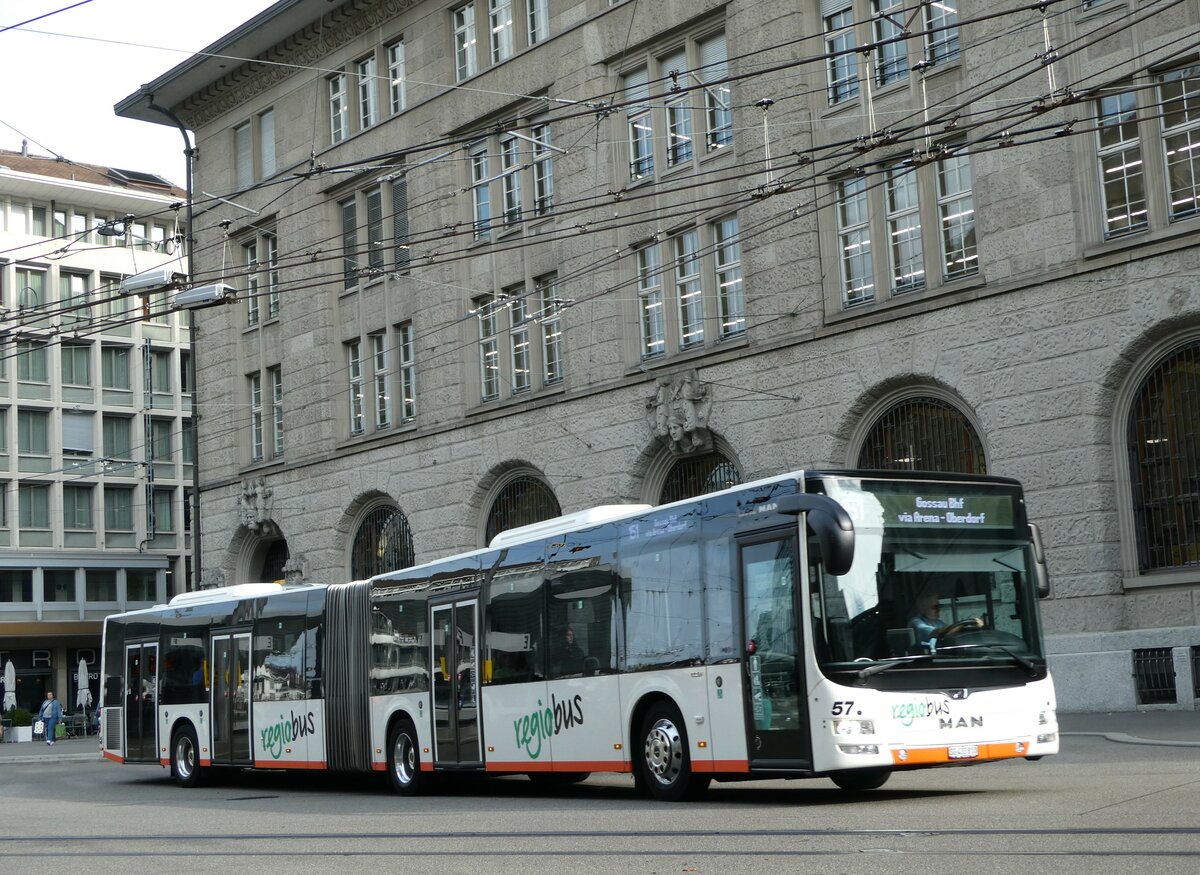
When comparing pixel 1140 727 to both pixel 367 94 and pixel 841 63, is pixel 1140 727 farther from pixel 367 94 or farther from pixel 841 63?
pixel 367 94

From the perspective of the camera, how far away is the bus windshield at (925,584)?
13.2 m

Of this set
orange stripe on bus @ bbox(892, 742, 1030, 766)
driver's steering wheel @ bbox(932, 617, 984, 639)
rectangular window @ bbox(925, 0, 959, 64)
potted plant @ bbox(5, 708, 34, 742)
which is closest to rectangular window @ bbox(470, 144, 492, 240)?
rectangular window @ bbox(925, 0, 959, 64)

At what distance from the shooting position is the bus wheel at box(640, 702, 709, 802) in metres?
14.7

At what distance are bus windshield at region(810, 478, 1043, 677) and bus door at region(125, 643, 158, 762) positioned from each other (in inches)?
602

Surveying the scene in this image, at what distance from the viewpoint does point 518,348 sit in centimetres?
3462

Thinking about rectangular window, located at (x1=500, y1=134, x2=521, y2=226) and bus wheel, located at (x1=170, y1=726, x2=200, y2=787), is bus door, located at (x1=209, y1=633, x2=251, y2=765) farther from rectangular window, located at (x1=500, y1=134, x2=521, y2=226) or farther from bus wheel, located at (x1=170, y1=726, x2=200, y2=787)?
rectangular window, located at (x1=500, y1=134, x2=521, y2=226)

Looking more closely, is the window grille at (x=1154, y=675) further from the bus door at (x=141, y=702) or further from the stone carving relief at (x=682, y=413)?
the bus door at (x=141, y=702)

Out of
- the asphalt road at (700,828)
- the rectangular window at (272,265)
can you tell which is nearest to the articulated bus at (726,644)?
the asphalt road at (700,828)

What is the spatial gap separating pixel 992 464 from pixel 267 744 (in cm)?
1131

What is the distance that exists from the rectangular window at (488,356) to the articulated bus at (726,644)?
14704 millimetres

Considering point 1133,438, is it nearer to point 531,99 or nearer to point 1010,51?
point 1010,51

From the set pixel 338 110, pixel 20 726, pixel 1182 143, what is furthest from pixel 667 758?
pixel 20 726

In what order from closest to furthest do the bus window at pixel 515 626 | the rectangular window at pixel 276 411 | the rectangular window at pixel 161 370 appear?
the bus window at pixel 515 626 → the rectangular window at pixel 276 411 → the rectangular window at pixel 161 370

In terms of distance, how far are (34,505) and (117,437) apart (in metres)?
4.92
